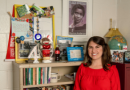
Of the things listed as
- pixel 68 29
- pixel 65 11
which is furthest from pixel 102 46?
pixel 65 11

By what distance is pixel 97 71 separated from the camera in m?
1.70

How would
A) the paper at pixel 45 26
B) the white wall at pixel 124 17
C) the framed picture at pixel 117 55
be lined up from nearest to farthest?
the framed picture at pixel 117 55 < the paper at pixel 45 26 < the white wall at pixel 124 17

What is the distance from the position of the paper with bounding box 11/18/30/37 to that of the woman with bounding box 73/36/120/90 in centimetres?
85

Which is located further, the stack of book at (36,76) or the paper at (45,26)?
the paper at (45,26)

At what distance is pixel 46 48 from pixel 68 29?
0.55 metres

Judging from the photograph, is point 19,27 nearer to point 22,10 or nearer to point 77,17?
point 22,10

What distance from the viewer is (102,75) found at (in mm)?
1672

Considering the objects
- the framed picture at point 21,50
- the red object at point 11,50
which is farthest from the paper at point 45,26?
the red object at point 11,50

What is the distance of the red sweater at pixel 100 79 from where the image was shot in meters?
1.63

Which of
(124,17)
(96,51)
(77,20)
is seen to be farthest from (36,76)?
(124,17)

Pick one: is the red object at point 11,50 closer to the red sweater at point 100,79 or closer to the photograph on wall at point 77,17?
the photograph on wall at point 77,17

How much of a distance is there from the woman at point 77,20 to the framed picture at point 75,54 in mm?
309

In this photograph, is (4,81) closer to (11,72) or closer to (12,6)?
(11,72)

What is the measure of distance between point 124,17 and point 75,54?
0.96m
